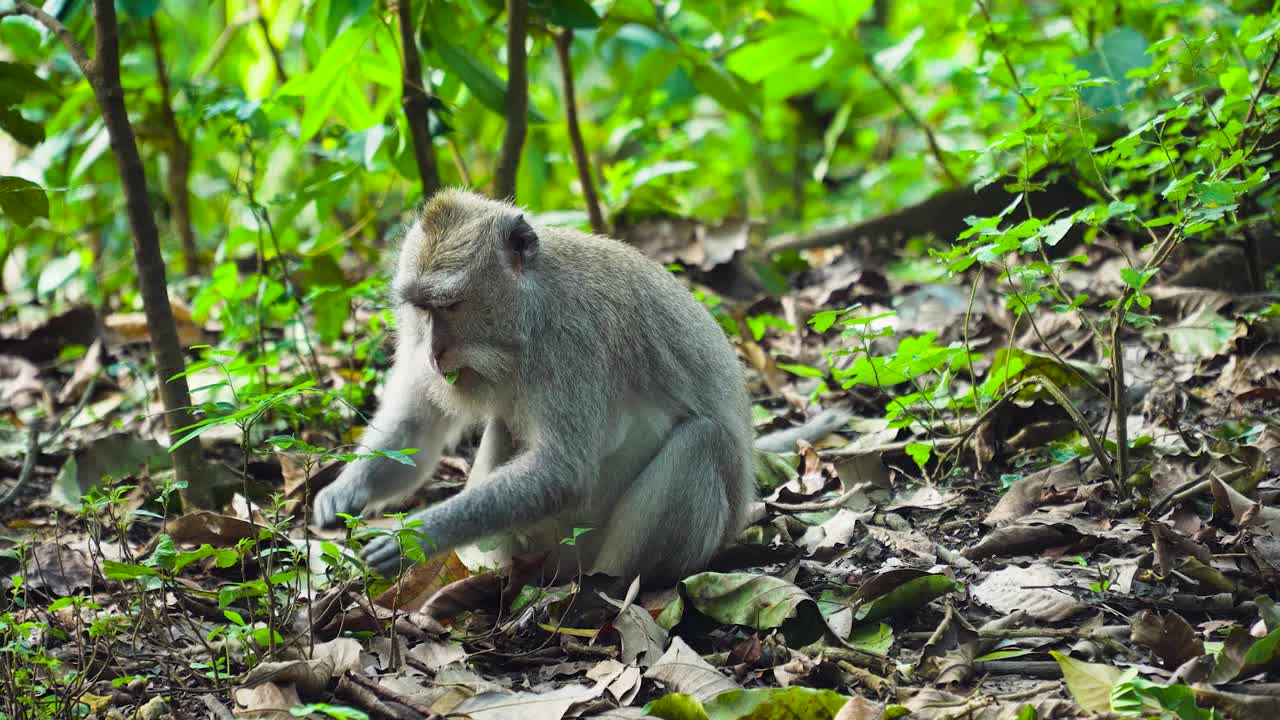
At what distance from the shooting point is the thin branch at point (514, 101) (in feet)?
20.4

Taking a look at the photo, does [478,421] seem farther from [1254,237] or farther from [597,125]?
[597,125]

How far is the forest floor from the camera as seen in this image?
11.5 ft

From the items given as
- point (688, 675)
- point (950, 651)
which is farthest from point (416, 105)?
point (950, 651)

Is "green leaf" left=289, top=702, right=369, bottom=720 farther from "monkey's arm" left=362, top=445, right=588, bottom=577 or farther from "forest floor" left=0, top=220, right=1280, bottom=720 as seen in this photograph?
"monkey's arm" left=362, top=445, right=588, bottom=577

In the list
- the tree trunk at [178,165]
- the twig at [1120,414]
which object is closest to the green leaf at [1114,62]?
the twig at [1120,414]

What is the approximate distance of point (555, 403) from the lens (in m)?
4.75

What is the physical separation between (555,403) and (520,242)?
736mm

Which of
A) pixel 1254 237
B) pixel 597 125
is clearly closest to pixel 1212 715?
pixel 1254 237

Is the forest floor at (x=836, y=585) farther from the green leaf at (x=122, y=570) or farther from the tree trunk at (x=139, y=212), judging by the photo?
the tree trunk at (x=139, y=212)

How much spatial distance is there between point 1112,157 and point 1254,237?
3011 millimetres

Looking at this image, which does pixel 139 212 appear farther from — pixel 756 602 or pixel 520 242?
pixel 756 602

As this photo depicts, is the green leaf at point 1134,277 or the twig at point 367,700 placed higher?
the green leaf at point 1134,277

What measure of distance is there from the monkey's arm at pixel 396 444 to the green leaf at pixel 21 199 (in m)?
1.63

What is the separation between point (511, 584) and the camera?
457 cm
